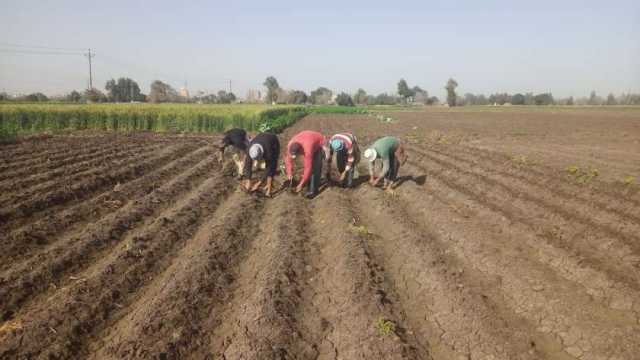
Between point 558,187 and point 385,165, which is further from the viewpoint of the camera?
point 558,187

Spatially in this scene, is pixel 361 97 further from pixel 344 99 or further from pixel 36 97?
pixel 36 97

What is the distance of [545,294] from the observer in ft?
16.8

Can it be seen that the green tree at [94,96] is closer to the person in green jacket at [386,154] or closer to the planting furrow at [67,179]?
the planting furrow at [67,179]

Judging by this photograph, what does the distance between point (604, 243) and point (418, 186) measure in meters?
4.38

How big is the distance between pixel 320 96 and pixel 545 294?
384ft

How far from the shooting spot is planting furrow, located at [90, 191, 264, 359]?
12.9ft

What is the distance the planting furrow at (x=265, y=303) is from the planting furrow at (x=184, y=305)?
0.43 feet

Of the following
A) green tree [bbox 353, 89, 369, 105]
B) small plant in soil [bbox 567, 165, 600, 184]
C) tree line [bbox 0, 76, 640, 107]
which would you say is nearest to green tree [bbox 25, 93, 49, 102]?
tree line [bbox 0, 76, 640, 107]

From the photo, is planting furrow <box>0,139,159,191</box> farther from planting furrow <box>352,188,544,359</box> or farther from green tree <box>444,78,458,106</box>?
green tree <box>444,78,458,106</box>

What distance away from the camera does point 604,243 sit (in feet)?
21.9

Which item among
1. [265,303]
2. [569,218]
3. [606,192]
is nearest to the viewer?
[265,303]

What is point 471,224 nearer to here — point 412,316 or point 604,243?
point 604,243

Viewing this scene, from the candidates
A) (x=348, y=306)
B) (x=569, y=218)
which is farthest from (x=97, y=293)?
(x=569, y=218)

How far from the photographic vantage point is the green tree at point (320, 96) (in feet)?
380
